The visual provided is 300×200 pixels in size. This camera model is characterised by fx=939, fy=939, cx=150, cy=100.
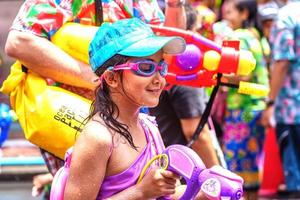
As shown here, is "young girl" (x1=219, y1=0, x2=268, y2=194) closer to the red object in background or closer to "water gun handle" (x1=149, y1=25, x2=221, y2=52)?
the red object in background

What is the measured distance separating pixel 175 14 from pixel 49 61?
0.80 meters

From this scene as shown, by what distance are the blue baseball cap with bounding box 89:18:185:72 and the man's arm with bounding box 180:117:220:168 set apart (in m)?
1.87

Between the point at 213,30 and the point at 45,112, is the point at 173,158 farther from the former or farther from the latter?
the point at 213,30

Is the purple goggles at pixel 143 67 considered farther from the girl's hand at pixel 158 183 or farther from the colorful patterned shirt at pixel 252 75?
the colorful patterned shirt at pixel 252 75

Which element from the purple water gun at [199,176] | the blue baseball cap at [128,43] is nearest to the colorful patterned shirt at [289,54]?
the blue baseball cap at [128,43]

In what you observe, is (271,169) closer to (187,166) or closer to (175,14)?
(175,14)

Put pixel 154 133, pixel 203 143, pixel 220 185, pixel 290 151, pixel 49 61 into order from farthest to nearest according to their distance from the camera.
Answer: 1. pixel 290 151
2. pixel 203 143
3. pixel 49 61
4. pixel 154 133
5. pixel 220 185

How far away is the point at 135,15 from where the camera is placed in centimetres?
402

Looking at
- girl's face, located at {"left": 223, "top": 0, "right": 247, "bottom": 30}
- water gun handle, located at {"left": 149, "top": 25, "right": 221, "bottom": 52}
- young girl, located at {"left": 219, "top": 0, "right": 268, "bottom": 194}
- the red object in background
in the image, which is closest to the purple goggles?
water gun handle, located at {"left": 149, "top": 25, "right": 221, "bottom": 52}

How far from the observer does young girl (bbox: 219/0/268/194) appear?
7832 mm

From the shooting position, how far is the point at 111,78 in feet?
10.3

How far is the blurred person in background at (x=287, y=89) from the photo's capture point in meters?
7.36

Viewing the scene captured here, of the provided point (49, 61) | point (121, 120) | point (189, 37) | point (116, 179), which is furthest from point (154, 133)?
point (189, 37)

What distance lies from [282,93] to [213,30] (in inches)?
29.8
